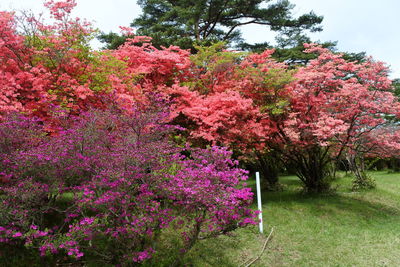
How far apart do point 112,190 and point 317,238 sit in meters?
4.98

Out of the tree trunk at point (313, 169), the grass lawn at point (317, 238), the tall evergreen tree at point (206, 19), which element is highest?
the tall evergreen tree at point (206, 19)

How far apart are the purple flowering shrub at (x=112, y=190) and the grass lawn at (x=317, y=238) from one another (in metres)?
1.14

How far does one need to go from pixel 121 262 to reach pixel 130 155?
5.51 ft

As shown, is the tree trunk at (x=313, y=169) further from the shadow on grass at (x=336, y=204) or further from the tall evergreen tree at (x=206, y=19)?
the tall evergreen tree at (x=206, y=19)

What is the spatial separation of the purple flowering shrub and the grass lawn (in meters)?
1.14

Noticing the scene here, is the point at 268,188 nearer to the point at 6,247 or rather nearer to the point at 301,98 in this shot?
the point at 301,98

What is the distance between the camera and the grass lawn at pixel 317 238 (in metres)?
5.36

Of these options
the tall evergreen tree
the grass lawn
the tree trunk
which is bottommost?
the grass lawn

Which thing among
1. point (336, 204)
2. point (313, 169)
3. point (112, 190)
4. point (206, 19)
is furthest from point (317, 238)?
point (206, 19)

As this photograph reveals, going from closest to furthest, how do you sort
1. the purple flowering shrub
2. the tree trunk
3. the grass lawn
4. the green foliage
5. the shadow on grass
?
the purple flowering shrub < the grass lawn < the shadow on grass < the tree trunk < the green foliage

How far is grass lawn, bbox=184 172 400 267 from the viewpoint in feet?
17.6

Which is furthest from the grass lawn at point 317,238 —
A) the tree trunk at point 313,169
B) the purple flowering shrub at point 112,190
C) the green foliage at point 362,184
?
the green foliage at point 362,184

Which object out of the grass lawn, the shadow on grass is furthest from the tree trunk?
the grass lawn

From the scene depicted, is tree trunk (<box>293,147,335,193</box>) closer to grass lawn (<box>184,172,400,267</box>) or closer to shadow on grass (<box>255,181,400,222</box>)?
shadow on grass (<box>255,181,400,222</box>)
